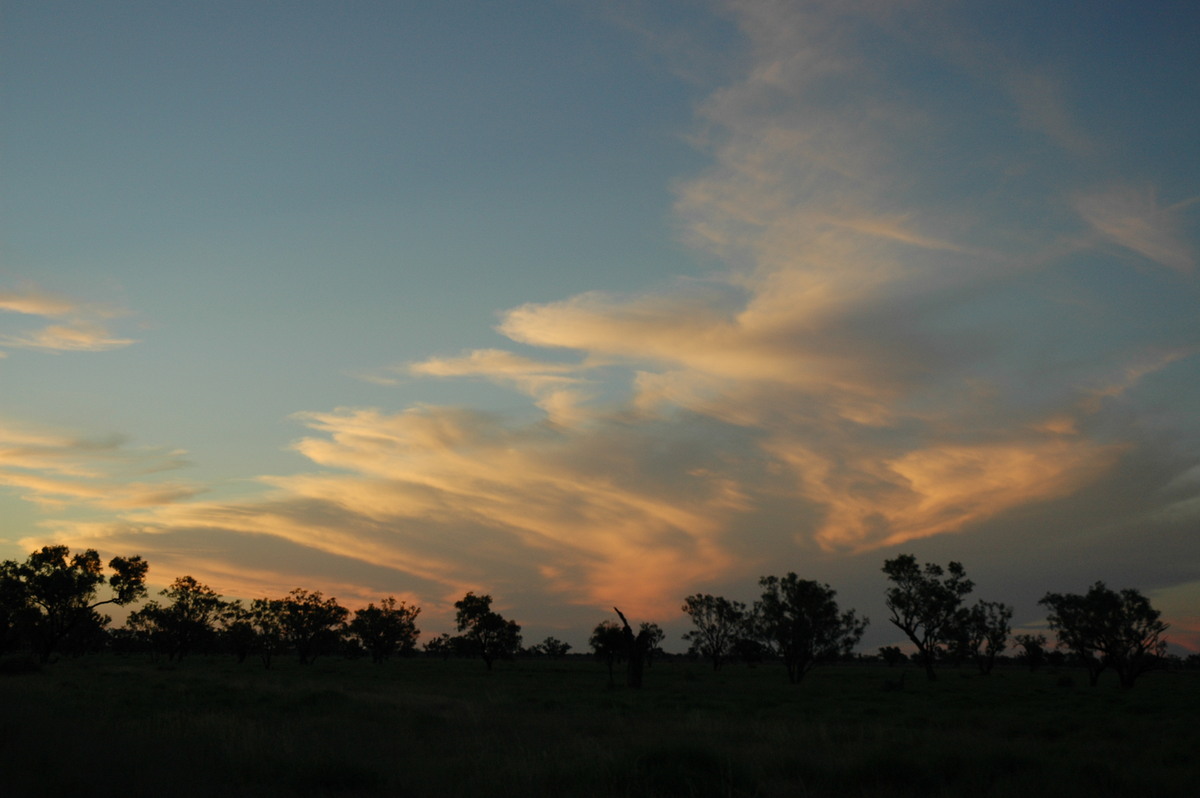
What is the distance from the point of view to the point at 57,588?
240 ft

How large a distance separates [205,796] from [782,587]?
68.2m

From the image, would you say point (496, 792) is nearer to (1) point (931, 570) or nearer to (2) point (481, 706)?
(2) point (481, 706)

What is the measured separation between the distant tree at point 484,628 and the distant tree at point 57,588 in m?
45.3

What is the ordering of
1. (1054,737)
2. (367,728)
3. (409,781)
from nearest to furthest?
(409,781)
(367,728)
(1054,737)

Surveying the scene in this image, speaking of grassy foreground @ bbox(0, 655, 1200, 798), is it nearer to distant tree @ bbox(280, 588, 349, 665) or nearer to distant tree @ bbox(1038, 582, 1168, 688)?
distant tree @ bbox(1038, 582, 1168, 688)

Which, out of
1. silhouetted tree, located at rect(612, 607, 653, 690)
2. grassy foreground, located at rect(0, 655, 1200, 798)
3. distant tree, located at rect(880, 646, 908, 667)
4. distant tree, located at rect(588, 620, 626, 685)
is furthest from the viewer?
distant tree, located at rect(880, 646, 908, 667)

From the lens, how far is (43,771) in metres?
10.1

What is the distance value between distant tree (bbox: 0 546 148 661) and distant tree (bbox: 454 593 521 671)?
4529 cm

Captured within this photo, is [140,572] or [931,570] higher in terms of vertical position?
[931,570]

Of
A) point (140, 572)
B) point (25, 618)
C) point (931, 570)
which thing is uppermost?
point (931, 570)

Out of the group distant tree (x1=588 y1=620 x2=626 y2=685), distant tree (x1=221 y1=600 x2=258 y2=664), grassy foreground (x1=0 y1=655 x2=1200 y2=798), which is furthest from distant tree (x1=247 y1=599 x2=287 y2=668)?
grassy foreground (x1=0 y1=655 x2=1200 y2=798)

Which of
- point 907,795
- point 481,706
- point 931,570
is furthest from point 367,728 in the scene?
point 931,570

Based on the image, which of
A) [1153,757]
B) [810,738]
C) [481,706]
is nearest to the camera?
[1153,757]

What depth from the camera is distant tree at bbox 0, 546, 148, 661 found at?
72.4 metres
